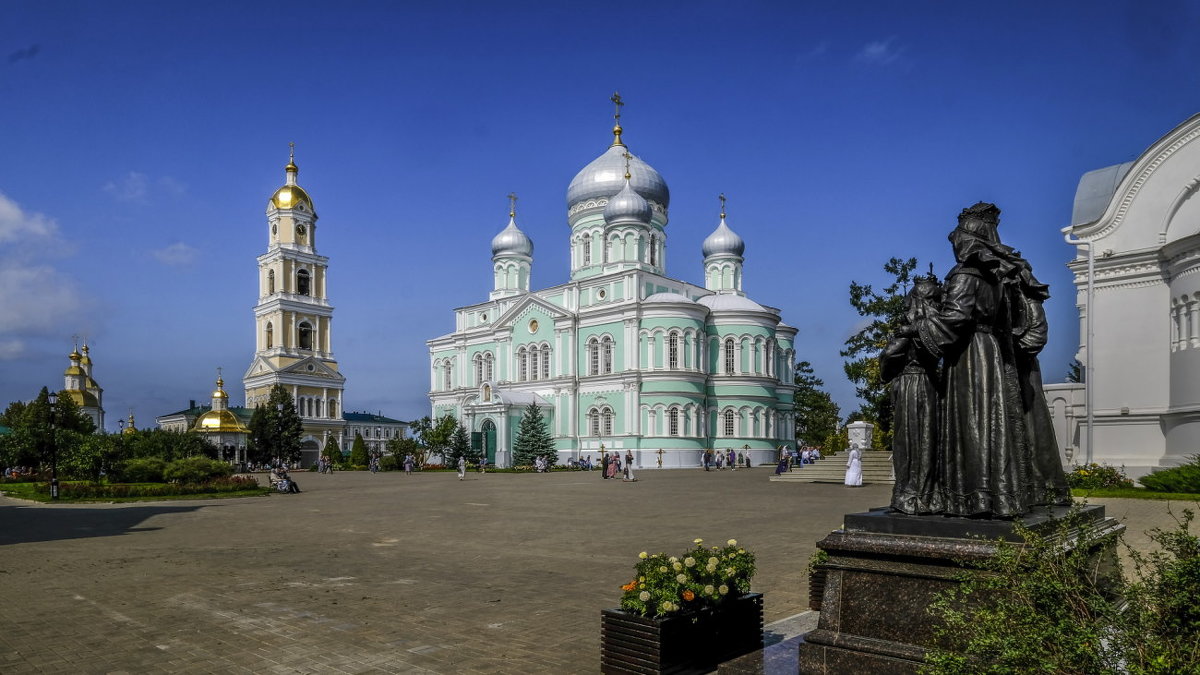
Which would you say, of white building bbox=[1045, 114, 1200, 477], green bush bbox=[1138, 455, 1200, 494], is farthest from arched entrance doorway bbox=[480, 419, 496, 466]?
green bush bbox=[1138, 455, 1200, 494]

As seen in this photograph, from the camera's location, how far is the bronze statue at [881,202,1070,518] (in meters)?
4.91

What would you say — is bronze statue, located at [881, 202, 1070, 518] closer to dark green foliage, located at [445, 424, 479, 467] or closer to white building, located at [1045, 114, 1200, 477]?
white building, located at [1045, 114, 1200, 477]

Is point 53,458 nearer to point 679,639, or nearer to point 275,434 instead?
point 679,639

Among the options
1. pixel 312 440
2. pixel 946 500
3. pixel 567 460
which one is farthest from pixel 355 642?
pixel 312 440

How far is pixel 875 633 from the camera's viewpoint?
4.68 meters

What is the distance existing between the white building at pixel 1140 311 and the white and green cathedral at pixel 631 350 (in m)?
25.1

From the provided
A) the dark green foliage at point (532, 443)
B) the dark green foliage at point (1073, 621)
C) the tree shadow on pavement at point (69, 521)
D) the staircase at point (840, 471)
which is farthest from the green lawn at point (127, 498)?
the dark green foliage at point (1073, 621)

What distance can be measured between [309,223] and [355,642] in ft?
247

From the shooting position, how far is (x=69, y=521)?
62.9 feet

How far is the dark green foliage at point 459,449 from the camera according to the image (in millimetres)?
51250

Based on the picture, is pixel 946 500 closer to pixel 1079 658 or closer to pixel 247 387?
pixel 1079 658

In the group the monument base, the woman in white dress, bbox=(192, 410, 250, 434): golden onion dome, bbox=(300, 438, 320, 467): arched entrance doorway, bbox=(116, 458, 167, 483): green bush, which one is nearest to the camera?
the monument base

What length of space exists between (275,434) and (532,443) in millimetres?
25369

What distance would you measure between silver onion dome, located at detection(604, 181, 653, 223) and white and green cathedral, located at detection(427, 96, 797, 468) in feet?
0.25
